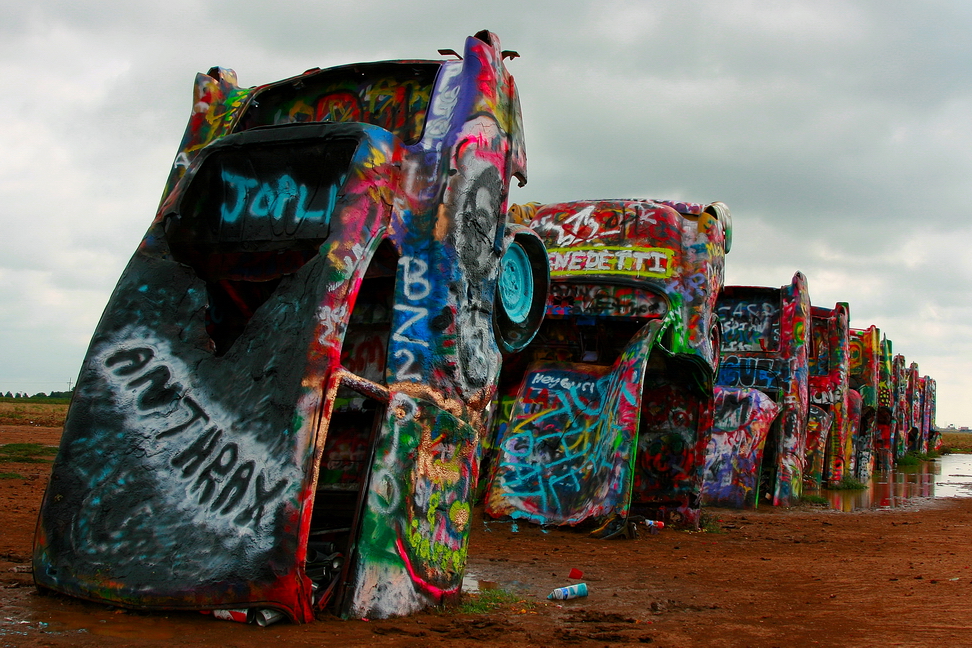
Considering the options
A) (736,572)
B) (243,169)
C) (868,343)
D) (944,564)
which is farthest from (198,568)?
(868,343)

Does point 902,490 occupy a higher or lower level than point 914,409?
lower

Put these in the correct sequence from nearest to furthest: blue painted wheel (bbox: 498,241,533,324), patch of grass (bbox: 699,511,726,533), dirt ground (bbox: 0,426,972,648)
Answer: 1. dirt ground (bbox: 0,426,972,648)
2. blue painted wheel (bbox: 498,241,533,324)
3. patch of grass (bbox: 699,511,726,533)

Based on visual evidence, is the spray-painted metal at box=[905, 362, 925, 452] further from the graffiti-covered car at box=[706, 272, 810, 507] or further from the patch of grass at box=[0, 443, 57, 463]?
the patch of grass at box=[0, 443, 57, 463]

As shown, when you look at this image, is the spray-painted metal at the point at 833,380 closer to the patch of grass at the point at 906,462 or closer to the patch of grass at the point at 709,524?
the patch of grass at the point at 709,524

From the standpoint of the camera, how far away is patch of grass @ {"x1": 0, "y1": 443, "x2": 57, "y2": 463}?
15905 mm

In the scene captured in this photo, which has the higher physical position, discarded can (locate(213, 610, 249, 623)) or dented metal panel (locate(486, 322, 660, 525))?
dented metal panel (locate(486, 322, 660, 525))

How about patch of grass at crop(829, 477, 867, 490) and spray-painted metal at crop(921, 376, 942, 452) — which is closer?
patch of grass at crop(829, 477, 867, 490)

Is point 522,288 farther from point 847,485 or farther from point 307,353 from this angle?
point 847,485

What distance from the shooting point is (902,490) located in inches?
875

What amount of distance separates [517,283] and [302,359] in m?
3.19

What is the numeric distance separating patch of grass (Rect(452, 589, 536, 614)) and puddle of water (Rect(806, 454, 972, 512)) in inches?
457

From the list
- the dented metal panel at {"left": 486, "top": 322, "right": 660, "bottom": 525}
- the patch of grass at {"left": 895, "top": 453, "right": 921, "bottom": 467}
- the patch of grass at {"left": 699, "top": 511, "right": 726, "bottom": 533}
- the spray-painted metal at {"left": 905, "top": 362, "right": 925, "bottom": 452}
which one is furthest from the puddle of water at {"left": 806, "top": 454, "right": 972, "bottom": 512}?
the spray-painted metal at {"left": 905, "top": 362, "right": 925, "bottom": 452}

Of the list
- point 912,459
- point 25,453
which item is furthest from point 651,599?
point 912,459

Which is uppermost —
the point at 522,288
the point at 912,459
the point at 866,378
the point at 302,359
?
the point at 866,378
